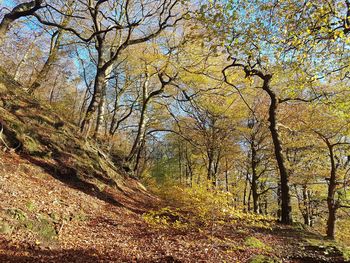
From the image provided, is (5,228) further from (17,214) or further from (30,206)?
(30,206)

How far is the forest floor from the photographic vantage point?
4773mm

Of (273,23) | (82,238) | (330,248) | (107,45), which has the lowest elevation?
(82,238)

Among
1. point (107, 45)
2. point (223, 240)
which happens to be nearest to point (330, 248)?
point (223, 240)

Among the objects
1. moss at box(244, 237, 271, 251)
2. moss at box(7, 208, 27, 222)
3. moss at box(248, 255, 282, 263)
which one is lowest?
moss at box(248, 255, 282, 263)

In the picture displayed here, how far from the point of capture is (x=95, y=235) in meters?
6.13

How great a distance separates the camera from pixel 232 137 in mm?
20781

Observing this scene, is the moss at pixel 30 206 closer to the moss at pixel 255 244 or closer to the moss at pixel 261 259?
the moss at pixel 261 259

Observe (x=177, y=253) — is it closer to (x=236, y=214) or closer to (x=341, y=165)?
(x=236, y=214)

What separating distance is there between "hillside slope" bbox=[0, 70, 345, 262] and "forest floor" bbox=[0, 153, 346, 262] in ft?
0.06

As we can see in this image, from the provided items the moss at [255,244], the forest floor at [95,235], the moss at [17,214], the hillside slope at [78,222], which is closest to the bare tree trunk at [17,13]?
the hillside slope at [78,222]

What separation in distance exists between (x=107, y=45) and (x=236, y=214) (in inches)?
574

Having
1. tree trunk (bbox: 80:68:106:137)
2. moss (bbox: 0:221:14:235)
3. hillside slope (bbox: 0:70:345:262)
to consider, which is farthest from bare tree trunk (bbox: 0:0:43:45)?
moss (bbox: 0:221:14:235)

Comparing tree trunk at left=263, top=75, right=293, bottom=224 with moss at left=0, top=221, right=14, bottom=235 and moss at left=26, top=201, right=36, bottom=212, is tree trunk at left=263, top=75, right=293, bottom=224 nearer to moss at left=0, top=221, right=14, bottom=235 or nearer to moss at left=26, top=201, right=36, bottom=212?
moss at left=26, top=201, right=36, bottom=212

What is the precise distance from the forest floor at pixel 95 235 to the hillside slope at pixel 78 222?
0.02 meters
